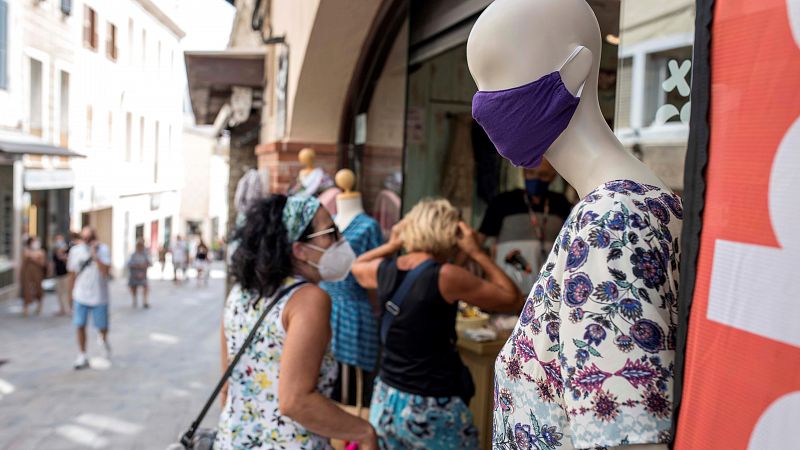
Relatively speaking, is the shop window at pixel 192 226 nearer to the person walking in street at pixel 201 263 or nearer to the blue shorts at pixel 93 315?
the person walking in street at pixel 201 263

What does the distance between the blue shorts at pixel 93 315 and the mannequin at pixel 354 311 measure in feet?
17.2

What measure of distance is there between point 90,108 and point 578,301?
2212 cm

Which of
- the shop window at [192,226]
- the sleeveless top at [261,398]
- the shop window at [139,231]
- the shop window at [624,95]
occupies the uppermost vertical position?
the shop window at [624,95]

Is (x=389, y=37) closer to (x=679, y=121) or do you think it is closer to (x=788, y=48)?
(x=679, y=121)

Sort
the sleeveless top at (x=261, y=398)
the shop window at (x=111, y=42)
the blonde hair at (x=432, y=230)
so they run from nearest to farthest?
the sleeveless top at (x=261, y=398) → the blonde hair at (x=432, y=230) → the shop window at (x=111, y=42)

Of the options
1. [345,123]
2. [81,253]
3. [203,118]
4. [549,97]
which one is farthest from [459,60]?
[203,118]

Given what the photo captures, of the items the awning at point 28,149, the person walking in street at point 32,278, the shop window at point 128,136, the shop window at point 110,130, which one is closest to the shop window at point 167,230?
the shop window at point 128,136

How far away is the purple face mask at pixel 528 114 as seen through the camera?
1140mm

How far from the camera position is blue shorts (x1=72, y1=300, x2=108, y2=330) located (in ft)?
27.5

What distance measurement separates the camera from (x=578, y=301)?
997 mm

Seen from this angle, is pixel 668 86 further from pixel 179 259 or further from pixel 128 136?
pixel 128 136

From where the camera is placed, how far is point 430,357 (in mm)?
2869

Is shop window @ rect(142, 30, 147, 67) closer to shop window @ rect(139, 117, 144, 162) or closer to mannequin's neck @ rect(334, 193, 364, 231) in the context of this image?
shop window @ rect(139, 117, 144, 162)

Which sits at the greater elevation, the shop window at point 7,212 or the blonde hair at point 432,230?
the blonde hair at point 432,230
